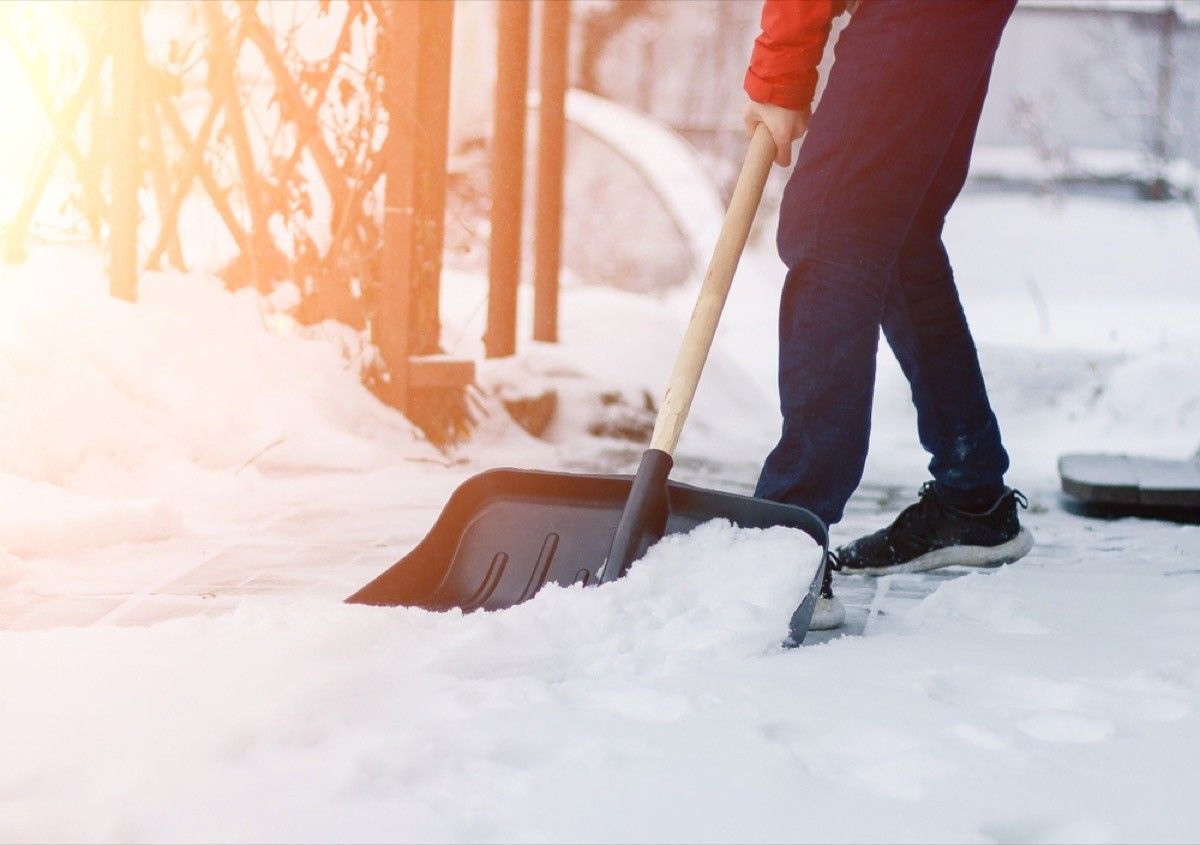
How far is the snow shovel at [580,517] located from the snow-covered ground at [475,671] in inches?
2.2

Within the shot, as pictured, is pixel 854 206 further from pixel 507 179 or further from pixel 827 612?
pixel 507 179

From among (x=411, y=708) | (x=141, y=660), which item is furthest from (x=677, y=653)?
(x=141, y=660)

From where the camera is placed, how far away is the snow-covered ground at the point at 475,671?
3.85ft

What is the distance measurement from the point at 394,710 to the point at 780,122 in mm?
1073

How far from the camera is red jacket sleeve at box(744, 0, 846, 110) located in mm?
1900

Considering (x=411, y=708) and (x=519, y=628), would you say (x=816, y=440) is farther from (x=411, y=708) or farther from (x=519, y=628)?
(x=411, y=708)

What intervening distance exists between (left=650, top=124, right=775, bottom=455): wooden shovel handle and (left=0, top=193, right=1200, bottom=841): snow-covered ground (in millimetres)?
215

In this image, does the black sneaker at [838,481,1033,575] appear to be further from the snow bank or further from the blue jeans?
the snow bank

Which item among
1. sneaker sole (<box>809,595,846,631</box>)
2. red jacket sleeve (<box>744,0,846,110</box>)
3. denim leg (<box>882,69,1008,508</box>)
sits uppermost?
red jacket sleeve (<box>744,0,846,110</box>)

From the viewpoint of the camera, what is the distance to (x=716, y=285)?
1953 millimetres

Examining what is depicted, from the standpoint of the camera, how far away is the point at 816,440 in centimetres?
193

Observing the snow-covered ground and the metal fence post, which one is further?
the metal fence post

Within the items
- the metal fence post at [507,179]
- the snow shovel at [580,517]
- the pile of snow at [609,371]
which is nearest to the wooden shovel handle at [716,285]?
the snow shovel at [580,517]

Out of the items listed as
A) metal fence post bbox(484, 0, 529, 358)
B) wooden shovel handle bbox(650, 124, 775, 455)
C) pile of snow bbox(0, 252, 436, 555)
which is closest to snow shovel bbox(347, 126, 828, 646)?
wooden shovel handle bbox(650, 124, 775, 455)
